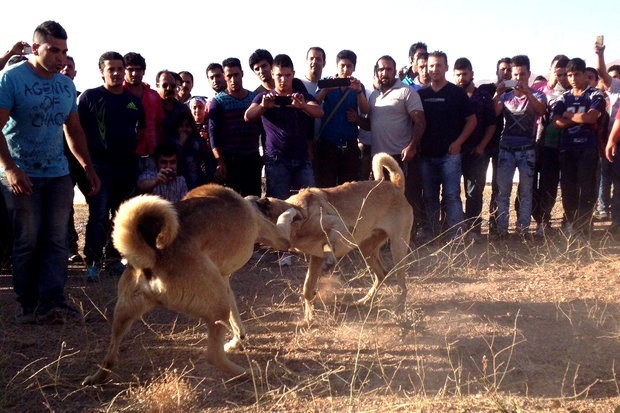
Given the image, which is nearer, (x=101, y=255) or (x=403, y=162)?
(x=101, y=255)

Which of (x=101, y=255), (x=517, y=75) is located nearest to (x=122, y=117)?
(x=101, y=255)

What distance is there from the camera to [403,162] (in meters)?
8.20

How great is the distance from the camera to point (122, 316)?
4023 mm

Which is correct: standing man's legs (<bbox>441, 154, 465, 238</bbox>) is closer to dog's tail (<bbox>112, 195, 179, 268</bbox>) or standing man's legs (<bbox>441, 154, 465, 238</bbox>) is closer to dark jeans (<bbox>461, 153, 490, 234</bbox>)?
dark jeans (<bbox>461, 153, 490, 234</bbox>)

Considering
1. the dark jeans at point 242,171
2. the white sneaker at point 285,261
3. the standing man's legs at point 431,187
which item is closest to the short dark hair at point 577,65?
the standing man's legs at point 431,187

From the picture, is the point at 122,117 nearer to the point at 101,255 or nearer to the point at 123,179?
the point at 123,179

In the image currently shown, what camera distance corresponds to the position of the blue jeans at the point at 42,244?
5.30 metres

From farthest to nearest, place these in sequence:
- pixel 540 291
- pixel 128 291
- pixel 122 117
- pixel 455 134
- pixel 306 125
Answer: pixel 455 134 < pixel 306 125 < pixel 122 117 < pixel 540 291 < pixel 128 291

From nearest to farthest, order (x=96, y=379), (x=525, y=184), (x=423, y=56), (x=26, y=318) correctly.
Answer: (x=96, y=379)
(x=26, y=318)
(x=525, y=184)
(x=423, y=56)

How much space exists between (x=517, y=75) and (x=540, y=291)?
361 centimetres

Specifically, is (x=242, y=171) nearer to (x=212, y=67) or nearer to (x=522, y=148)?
(x=212, y=67)

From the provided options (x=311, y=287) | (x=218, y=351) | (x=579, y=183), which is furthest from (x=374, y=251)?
(x=579, y=183)

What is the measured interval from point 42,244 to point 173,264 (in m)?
2.09

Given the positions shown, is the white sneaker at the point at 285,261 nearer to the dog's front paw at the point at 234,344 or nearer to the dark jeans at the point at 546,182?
the dog's front paw at the point at 234,344
